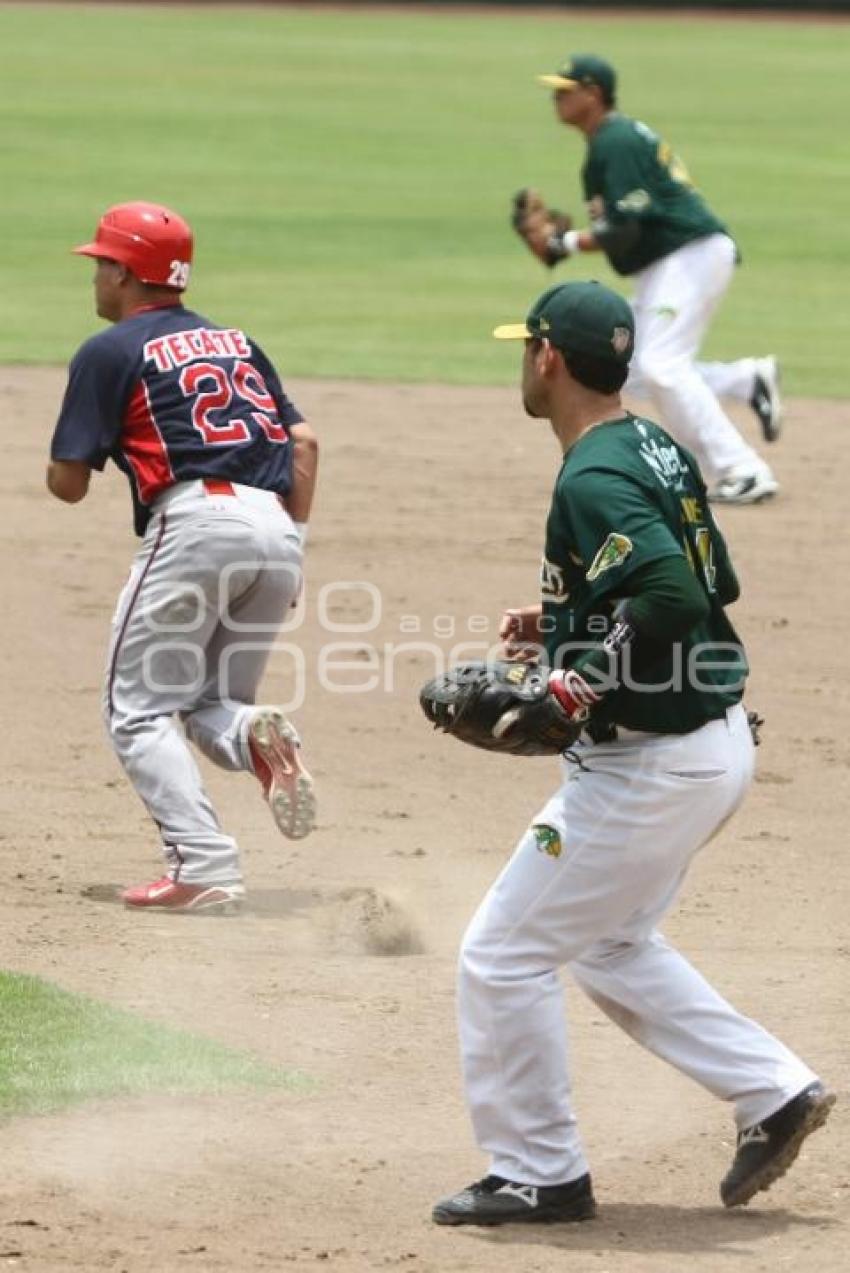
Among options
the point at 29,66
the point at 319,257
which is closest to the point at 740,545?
the point at 319,257

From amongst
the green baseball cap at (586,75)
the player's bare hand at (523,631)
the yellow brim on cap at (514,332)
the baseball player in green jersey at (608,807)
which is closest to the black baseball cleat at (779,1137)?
the baseball player in green jersey at (608,807)

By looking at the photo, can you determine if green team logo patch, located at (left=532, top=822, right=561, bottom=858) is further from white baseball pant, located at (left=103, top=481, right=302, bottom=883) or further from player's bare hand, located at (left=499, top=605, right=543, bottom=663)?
white baseball pant, located at (left=103, top=481, right=302, bottom=883)

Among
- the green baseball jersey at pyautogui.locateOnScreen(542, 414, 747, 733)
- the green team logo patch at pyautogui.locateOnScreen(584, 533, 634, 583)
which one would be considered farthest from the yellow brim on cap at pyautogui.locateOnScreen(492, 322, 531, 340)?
the green team logo patch at pyautogui.locateOnScreen(584, 533, 634, 583)

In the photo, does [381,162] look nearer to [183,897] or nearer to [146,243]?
[146,243]

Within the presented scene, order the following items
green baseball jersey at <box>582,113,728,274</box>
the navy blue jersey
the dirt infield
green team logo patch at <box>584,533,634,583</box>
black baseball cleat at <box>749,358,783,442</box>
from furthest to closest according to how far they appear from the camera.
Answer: black baseball cleat at <box>749,358,783,442</box>
green baseball jersey at <box>582,113,728,274</box>
the navy blue jersey
the dirt infield
green team logo patch at <box>584,533,634,583</box>

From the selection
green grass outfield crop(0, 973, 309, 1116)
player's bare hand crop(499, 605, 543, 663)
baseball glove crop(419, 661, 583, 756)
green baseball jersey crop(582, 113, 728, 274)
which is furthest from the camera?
green baseball jersey crop(582, 113, 728, 274)

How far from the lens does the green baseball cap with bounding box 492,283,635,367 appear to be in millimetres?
5129

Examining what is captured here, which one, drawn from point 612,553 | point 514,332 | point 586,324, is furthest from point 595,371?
point 612,553

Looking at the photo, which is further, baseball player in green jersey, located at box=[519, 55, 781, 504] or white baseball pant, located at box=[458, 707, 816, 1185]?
baseball player in green jersey, located at box=[519, 55, 781, 504]

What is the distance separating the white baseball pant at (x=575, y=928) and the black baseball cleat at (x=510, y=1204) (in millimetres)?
25

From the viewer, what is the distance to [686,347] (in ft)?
42.3

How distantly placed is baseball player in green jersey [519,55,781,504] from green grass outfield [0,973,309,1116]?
7107mm

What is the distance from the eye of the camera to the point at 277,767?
736cm

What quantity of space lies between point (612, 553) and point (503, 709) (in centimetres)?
41
